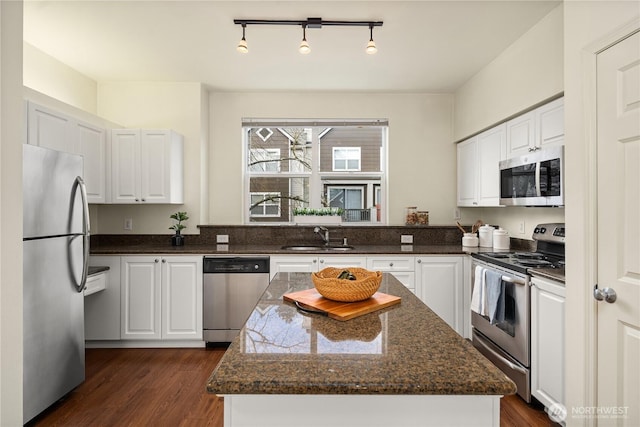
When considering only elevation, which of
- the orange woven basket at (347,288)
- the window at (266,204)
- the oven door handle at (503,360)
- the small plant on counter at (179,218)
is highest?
the window at (266,204)

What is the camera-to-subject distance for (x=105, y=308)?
10.6 ft

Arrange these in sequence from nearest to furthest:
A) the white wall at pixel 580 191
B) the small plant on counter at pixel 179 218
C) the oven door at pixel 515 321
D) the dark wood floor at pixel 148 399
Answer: the white wall at pixel 580 191, the dark wood floor at pixel 148 399, the oven door at pixel 515 321, the small plant on counter at pixel 179 218

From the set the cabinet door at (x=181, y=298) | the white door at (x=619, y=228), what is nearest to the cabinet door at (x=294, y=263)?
the cabinet door at (x=181, y=298)

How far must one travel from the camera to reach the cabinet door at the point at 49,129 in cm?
254

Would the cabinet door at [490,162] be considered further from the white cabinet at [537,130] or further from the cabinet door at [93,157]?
the cabinet door at [93,157]

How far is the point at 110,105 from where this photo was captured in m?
3.79

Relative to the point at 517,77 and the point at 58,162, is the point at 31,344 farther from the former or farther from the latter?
the point at 517,77

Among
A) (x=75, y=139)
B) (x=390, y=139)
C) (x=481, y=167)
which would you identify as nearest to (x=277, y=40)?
(x=390, y=139)

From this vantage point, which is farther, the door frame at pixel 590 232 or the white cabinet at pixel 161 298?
the white cabinet at pixel 161 298

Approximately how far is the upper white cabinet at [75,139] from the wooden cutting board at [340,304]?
7.70ft

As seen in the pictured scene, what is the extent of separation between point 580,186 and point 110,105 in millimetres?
4172

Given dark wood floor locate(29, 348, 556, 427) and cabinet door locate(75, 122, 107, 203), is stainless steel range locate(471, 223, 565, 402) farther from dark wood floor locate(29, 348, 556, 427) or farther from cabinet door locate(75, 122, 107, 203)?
cabinet door locate(75, 122, 107, 203)

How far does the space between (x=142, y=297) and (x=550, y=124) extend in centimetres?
359

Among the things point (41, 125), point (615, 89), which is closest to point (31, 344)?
point (41, 125)
